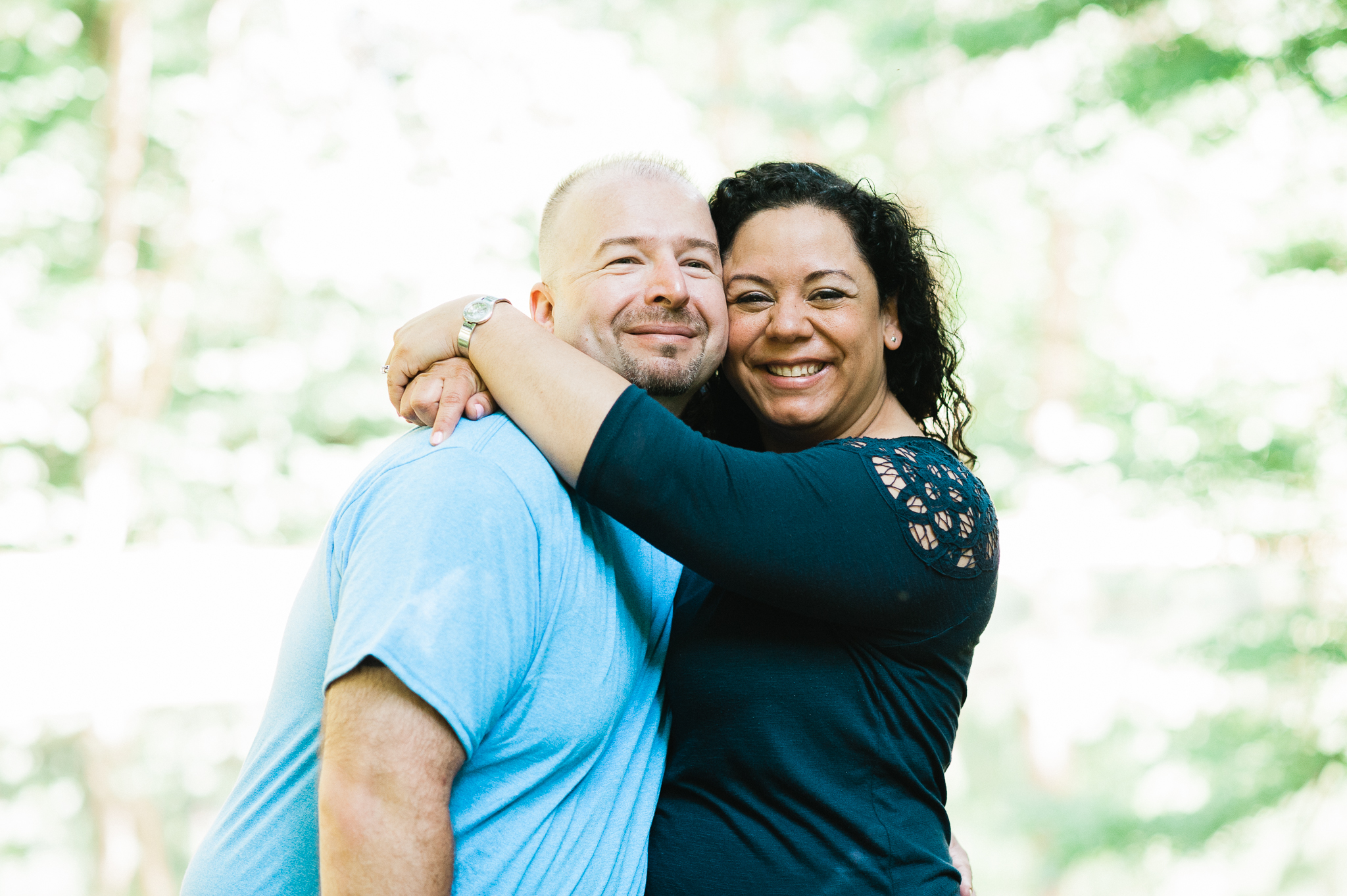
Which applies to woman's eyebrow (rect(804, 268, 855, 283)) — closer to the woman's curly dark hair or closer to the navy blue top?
the woman's curly dark hair

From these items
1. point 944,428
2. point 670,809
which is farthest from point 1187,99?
point 670,809

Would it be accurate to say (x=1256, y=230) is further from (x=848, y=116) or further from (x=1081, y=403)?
(x=848, y=116)

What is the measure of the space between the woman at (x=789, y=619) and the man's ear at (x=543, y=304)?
0.32 m

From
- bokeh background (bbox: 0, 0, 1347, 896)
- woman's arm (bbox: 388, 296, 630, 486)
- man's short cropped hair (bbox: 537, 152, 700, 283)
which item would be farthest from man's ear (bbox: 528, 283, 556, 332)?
bokeh background (bbox: 0, 0, 1347, 896)

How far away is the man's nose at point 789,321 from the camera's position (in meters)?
2.05

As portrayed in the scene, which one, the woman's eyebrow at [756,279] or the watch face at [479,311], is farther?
the woman's eyebrow at [756,279]

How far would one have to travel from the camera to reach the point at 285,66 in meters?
7.14

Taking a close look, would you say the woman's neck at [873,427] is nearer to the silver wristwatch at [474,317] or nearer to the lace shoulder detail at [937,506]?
the lace shoulder detail at [937,506]

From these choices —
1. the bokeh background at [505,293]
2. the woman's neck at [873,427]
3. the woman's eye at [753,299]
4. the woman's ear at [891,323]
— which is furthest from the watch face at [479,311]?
the bokeh background at [505,293]

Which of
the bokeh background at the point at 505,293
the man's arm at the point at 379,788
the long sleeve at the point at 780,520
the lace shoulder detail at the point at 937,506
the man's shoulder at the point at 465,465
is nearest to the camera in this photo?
the man's arm at the point at 379,788

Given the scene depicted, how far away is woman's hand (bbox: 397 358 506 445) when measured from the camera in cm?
152

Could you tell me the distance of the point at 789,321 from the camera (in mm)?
2051

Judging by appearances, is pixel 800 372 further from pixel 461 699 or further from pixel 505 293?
pixel 505 293

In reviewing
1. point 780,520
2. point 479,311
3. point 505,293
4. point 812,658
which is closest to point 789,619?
point 812,658
